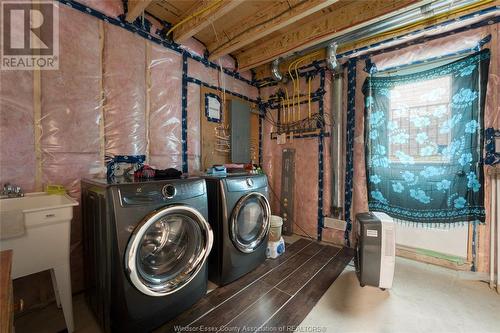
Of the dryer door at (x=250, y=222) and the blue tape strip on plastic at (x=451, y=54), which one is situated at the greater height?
the blue tape strip on plastic at (x=451, y=54)

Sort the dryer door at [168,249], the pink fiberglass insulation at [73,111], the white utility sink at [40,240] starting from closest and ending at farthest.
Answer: the white utility sink at [40,240] < the dryer door at [168,249] < the pink fiberglass insulation at [73,111]

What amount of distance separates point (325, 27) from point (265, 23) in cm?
65

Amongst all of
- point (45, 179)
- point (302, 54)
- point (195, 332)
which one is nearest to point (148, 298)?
point (195, 332)

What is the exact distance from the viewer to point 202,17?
6.22ft

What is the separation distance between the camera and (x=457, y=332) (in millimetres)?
1324

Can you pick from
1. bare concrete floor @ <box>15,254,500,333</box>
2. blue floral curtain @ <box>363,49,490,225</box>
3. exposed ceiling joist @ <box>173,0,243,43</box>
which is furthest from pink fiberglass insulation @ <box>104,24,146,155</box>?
blue floral curtain @ <box>363,49,490,225</box>

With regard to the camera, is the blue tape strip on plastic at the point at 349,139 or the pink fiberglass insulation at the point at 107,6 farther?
the blue tape strip on plastic at the point at 349,139

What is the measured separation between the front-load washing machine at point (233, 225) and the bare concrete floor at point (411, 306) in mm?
681

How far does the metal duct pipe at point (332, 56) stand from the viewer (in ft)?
7.82

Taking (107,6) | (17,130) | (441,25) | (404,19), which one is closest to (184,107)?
(107,6)

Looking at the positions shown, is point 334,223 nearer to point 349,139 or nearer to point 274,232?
point 274,232

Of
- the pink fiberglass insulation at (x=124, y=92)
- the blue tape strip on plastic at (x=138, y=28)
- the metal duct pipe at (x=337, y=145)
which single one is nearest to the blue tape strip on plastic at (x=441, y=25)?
the metal duct pipe at (x=337, y=145)

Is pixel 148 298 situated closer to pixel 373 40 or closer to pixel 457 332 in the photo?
pixel 457 332

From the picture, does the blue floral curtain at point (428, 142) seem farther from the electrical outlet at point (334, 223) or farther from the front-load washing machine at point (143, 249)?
the front-load washing machine at point (143, 249)
